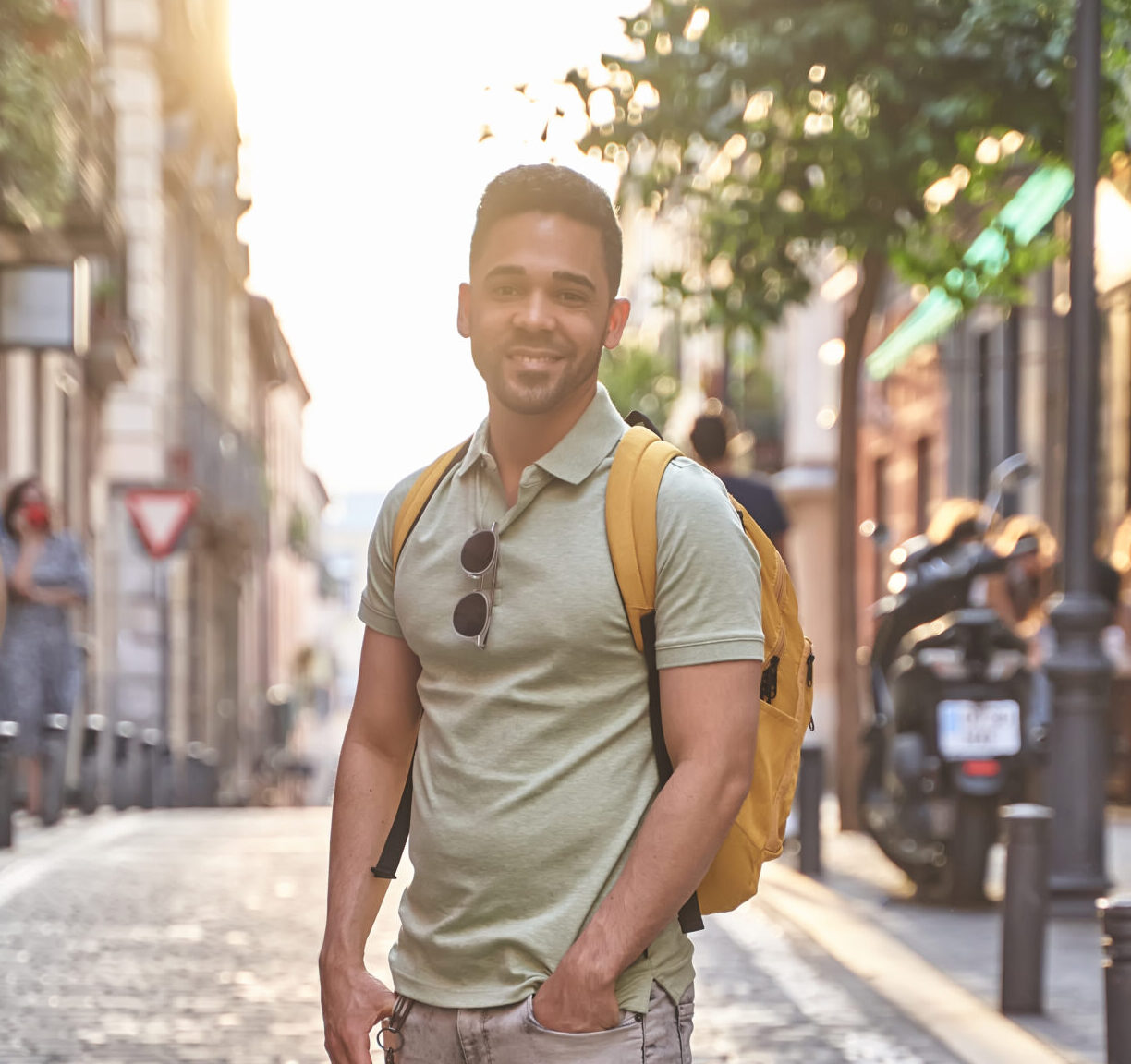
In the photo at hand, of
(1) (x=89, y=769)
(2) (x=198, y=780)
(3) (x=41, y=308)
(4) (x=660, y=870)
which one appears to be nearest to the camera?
(4) (x=660, y=870)

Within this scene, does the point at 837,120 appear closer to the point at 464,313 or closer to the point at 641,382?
the point at 464,313

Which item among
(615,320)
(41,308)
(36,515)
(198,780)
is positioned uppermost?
(41,308)

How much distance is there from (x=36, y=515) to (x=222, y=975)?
647cm

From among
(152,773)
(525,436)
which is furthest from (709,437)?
(152,773)

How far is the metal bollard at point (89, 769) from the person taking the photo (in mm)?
15352

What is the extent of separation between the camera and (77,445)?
25781 mm

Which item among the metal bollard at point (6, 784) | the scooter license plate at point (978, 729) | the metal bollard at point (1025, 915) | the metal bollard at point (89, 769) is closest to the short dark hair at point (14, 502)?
the metal bollard at point (6, 784)

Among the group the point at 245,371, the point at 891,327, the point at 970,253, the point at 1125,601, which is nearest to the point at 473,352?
the point at 970,253

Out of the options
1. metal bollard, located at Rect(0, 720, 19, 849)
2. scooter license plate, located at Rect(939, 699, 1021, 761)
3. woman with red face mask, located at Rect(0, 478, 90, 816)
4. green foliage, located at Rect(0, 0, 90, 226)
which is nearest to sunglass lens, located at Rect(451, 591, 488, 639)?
scooter license plate, located at Rect(939, 699, 1021, 761)

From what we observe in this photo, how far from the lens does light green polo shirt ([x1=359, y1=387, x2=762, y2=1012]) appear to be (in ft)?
9.20

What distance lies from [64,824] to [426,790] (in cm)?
1110

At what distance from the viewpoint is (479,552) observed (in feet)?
9.49

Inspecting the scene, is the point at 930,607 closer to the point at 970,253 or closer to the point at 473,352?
the point at 970,253

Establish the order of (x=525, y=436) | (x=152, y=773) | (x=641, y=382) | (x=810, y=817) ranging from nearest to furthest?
(x=525, y=436) → (x=810, y=817) → (x=152, y=773) → (x=641, y=382)
